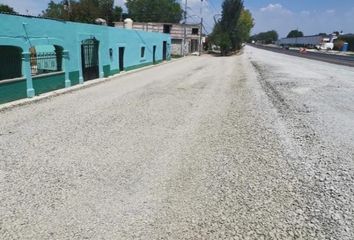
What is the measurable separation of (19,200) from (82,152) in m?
2.34

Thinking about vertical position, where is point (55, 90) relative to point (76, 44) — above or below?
below

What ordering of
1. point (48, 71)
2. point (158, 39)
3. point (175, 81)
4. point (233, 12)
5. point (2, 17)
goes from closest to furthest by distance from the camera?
1. point (2, 17)
2. point (48, 71)
3. point (175, 81)
4. point (158, 39)
5. point (233, 12)

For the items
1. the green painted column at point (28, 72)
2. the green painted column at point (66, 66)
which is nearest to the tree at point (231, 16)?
the green painted column at point (66, 66)

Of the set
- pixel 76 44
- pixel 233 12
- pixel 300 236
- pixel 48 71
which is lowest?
pixel 300 236

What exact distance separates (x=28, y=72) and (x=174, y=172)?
380 inches

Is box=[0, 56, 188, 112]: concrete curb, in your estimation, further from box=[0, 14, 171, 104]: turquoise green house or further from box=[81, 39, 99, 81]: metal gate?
box=[81, 39, 99, 81]: metal gate

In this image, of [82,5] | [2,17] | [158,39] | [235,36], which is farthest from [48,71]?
[82,5]

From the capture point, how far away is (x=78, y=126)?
31.3ft

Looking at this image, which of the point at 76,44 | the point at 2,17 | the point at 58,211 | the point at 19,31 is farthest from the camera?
the point at 76,44

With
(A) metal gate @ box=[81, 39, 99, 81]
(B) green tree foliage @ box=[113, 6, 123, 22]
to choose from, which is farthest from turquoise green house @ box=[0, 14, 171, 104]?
(B) green tree foliage @ box=[113, 6, 123, 22]

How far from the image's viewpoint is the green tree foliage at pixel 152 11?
95500mm

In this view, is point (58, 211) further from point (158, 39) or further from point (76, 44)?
point (158, 39)

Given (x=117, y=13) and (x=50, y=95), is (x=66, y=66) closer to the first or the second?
(x=50, y=95)

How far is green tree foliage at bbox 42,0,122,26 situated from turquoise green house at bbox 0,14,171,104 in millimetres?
27743
